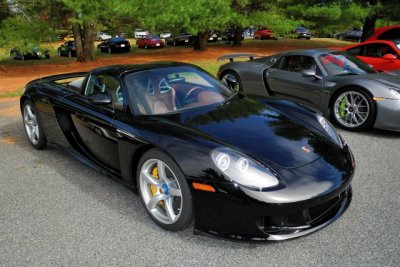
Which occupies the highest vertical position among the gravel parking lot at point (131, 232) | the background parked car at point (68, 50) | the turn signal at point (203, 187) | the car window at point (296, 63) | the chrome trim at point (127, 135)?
the car window at point (296, 63)

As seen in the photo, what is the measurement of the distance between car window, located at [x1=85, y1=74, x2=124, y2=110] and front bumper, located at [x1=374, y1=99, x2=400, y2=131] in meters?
3.72

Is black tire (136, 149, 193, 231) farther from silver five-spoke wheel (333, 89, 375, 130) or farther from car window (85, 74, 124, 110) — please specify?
silver five-spoke wheel (333, 89, 375, 130)

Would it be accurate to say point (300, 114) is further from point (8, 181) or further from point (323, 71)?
point (8, 181)

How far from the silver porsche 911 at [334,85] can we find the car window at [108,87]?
1814 mm

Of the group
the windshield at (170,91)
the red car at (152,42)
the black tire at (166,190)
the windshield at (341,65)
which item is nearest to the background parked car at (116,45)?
the red car at (152,42)

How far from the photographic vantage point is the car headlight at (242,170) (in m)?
2.60

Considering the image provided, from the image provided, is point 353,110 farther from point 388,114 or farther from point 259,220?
point 259,220

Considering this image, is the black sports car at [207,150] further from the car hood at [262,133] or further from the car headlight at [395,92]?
the car headlight at [395,92]

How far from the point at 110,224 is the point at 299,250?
1.57m

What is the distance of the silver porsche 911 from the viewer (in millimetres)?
5312

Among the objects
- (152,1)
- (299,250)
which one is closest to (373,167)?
(299,250)

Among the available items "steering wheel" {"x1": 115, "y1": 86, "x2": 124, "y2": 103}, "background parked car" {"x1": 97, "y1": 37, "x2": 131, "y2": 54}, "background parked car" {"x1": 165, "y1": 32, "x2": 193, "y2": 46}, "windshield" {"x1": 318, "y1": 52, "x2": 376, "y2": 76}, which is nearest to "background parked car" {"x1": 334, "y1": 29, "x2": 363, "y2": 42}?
"background parked car" {"x1": 165, "y1": 32, "x2": 193, "y2": 46}

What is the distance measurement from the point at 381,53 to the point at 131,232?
7.49m

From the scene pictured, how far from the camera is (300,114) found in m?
3.78
